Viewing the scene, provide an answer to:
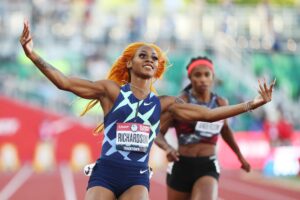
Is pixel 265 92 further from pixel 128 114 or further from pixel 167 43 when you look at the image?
pixel 167 43

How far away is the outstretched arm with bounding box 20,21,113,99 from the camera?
5.45 meters

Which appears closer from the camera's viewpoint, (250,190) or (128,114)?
(128,114)

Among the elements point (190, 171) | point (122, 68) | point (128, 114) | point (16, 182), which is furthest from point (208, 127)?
point (16, 182)

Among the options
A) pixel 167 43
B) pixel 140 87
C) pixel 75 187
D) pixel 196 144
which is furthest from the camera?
pixel 167 43

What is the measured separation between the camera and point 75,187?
14.9 metres

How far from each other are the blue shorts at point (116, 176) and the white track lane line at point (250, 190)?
342 inches

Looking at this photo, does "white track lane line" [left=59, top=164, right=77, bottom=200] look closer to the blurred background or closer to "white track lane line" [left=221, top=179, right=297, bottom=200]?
the blurred background

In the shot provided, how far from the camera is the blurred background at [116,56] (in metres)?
20.2

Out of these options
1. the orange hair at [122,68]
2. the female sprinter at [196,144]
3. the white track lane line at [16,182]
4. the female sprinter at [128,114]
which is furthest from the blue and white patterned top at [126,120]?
the white track lane line at [16,182]

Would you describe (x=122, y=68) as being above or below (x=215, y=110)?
above

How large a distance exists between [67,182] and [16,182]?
3.81ft

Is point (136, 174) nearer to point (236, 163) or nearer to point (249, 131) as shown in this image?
point (236, 163)

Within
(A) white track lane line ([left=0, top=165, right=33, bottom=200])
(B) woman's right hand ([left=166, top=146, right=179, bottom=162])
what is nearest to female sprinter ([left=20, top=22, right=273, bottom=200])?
(B) woman's right hand ([left=166, top=146, right=179, bottom=162])

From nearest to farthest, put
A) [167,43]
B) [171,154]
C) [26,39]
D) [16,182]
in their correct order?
[26,39], [171,154], [16,182], [167,43]
